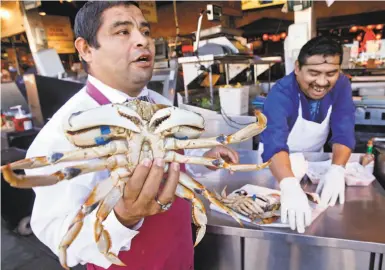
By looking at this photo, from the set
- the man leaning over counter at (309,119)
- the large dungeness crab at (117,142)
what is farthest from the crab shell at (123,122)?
the man leaning over counter at (309,119)

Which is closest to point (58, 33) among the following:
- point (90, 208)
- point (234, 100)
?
point (234, 100)

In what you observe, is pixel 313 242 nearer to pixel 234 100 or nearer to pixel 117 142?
pixel 117 142

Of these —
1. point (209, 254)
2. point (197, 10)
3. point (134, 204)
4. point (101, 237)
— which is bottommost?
point (209, 254)

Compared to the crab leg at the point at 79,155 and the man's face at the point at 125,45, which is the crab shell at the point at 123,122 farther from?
the man's face at the point at 125,45

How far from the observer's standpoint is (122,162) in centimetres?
95

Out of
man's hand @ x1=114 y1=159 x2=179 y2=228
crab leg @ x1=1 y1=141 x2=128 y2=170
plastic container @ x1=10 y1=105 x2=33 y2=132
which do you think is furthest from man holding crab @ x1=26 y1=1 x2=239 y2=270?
plastic container @ x1=10 y1=105 x2=33 y2=132

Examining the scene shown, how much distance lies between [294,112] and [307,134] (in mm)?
313

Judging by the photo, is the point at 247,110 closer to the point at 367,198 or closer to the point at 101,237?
the point at 367,198

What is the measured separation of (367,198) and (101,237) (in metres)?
1.54

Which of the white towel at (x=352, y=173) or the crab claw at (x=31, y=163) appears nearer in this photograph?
the crab claw at (x=31, y=163)

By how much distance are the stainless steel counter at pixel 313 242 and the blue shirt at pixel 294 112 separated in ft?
1.49

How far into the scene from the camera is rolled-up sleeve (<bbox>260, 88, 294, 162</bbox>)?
178 cm

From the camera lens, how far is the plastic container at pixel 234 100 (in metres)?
3.23

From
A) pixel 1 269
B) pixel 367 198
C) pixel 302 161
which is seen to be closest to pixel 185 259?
pixel 302 161
